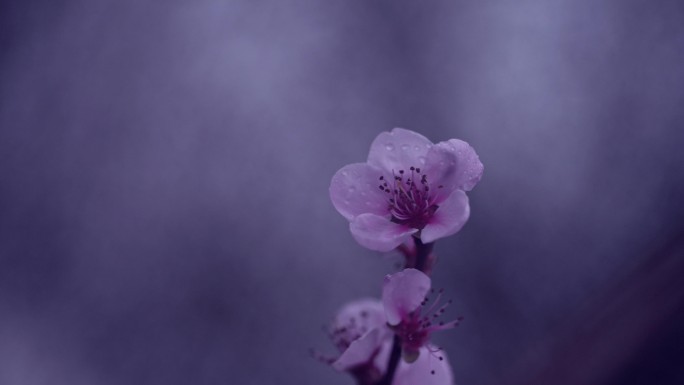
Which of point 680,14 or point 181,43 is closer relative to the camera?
point 680,14

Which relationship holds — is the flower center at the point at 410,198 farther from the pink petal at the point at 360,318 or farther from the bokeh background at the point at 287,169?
the bokeh background at the point at 287,169

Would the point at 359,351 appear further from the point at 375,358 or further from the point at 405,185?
the point at 405,185

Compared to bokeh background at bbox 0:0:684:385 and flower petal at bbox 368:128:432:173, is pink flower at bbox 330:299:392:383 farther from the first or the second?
bokeh background at bbox 0:0:684:385

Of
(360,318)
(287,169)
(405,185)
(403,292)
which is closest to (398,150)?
(405,185)

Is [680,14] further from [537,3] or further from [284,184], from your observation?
[284,184]

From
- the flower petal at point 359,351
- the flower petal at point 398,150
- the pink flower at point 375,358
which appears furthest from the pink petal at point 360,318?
the flower petal at point 398,150

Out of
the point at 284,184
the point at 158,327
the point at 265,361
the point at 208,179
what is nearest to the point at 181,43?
the point at 208,179

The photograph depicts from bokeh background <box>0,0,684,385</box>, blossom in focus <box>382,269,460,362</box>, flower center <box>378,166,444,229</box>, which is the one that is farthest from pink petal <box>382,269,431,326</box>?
bokeh background <box>0,0,684,385</box>
